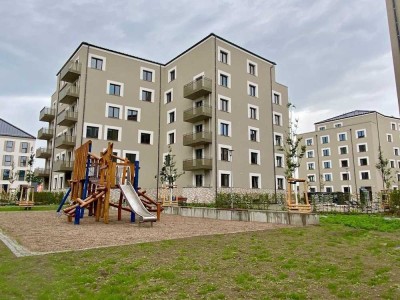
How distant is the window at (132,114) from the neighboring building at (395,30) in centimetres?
3803

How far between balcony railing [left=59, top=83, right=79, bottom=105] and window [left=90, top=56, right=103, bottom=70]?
10.3 ft

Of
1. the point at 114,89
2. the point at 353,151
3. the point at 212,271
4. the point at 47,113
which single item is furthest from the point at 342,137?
the point at 212,271

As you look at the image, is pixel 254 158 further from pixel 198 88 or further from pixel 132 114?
pixel 132 114

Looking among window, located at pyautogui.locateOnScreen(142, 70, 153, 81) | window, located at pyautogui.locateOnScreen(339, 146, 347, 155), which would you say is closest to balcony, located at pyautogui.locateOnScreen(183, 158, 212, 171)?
window, located at pyautogui.locateOnScreen(142, 70, 153, 81)

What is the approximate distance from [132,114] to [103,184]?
941 inches

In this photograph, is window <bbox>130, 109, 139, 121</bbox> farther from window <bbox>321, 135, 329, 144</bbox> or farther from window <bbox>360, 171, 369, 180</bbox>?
window <bbox>321, 135, 329, 144</bbox>

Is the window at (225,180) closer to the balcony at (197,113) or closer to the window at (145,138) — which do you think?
the balcony at (197,113)

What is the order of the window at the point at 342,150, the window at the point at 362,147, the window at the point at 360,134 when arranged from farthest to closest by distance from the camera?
the window at the point at 342,150
the window at the point at 360,134
the window at the point at 362,147

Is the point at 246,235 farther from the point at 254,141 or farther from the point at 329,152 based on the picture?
the point at 329,152

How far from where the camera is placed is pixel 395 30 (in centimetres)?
296

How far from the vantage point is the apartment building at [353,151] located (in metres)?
60.1

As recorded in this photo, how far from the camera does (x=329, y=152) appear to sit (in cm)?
6812

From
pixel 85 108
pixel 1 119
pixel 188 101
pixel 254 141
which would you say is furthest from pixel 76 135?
pixel 1 119

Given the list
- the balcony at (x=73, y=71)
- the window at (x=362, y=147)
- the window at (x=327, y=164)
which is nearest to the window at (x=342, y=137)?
the window at (x=362, y=147)
